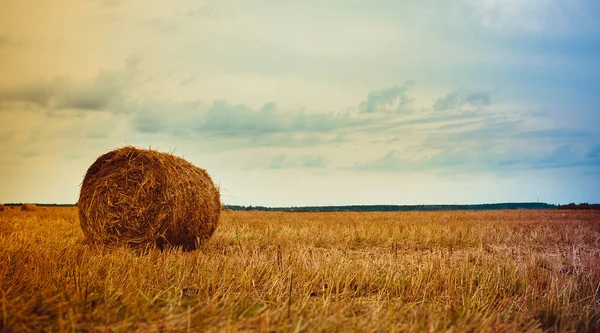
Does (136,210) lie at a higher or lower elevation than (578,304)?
higher

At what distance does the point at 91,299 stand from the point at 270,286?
2056 mm

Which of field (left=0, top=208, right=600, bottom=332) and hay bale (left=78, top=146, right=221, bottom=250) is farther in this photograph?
hay bale (left=78, top=146, right=221, bottom=250)

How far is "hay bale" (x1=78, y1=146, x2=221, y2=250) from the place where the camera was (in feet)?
30.9

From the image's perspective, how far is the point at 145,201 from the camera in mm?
9477

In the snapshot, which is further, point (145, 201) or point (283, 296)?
point (145, 201)

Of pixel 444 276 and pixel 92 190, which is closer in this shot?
pixel 444 276

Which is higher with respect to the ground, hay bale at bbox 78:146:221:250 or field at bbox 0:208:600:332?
hay bale at bbox 78:146:221:250

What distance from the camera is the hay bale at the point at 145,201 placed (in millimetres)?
9422

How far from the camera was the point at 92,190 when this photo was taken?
10.1 metres

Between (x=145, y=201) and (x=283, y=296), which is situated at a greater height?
(x=145, y=201)

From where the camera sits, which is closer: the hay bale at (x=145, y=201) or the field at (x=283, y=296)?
the field at (x=283, y=296)

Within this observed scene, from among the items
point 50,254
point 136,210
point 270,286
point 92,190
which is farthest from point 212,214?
point 270,286

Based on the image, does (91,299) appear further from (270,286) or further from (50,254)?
(50,254)

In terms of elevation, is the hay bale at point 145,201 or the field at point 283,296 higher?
the hay bale at point 145,201
